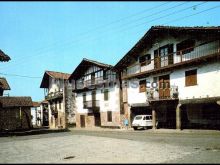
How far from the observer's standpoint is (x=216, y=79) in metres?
22.4

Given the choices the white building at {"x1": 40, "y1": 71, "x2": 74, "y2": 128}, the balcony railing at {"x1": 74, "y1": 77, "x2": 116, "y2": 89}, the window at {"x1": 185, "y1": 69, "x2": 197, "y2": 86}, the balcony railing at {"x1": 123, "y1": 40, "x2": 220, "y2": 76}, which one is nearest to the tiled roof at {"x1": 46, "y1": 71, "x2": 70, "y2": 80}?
the white building at {"x1": 40, "y1": 71, "x2": 74, "y2": 128}

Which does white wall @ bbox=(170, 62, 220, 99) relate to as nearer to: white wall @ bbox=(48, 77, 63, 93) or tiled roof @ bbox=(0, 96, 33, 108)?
white wall @ bbox=(48, 77, 63, 93)

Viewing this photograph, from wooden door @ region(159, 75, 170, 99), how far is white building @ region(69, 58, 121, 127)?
7.97m

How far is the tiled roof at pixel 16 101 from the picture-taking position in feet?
137

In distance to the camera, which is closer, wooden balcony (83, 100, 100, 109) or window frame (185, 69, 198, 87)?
window frame (185, 69, 198, 87)

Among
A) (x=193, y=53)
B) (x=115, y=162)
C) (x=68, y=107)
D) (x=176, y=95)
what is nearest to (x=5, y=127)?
(x=68, y=107)

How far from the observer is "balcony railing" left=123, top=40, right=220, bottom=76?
22709mm

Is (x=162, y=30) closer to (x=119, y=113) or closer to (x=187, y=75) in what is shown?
(x=187, y=75)

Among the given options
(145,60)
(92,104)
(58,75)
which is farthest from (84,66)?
(145,60)

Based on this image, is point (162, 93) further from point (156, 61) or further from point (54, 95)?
point (54, 95)

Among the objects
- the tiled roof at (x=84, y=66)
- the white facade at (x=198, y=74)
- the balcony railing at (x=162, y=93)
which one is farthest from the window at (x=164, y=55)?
the tiled roof at (x=84, y=66)

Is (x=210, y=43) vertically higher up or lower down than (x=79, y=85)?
higher up

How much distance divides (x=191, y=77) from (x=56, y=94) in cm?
2915

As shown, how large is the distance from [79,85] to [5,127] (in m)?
12.7
